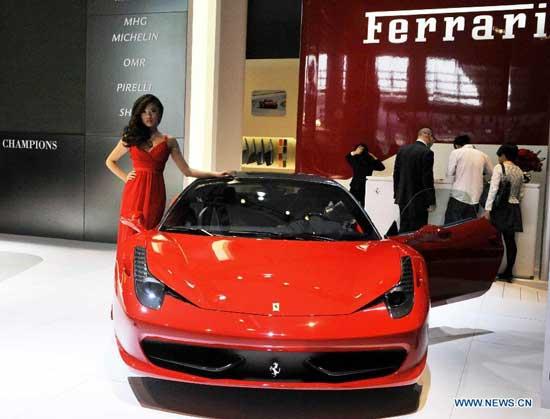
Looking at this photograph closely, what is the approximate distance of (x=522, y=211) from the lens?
249 inches

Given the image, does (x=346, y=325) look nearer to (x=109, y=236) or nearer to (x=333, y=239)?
(x=333, y=239)

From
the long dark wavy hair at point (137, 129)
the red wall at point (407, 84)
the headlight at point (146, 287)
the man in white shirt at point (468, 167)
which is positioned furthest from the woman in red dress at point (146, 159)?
the red wall at point (407, 84)

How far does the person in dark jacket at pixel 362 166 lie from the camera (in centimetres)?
723

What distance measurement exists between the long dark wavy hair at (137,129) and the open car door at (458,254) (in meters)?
1.79

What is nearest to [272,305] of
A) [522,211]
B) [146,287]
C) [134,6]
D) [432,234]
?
[146,287]

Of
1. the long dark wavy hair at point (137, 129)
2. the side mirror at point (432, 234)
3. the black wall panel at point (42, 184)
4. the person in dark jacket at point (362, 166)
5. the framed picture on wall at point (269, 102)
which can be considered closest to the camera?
the side mirror at point (432, 234)

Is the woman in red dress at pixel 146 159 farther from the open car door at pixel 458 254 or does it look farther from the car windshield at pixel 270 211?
the open car door at pixel 458 254

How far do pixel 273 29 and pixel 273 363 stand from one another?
6.16 metres

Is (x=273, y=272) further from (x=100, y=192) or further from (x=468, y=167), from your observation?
(x=100, y=192)

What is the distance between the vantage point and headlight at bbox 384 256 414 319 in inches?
94.8

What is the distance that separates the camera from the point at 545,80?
6.64m

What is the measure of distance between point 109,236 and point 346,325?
18.1 feet

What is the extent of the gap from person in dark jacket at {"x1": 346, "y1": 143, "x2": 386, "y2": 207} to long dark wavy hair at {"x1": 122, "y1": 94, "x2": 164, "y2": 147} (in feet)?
12.4

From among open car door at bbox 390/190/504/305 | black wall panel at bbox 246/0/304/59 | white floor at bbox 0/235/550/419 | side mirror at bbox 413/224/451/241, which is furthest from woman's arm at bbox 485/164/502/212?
black wall panel at bbox 246/0/304/59
